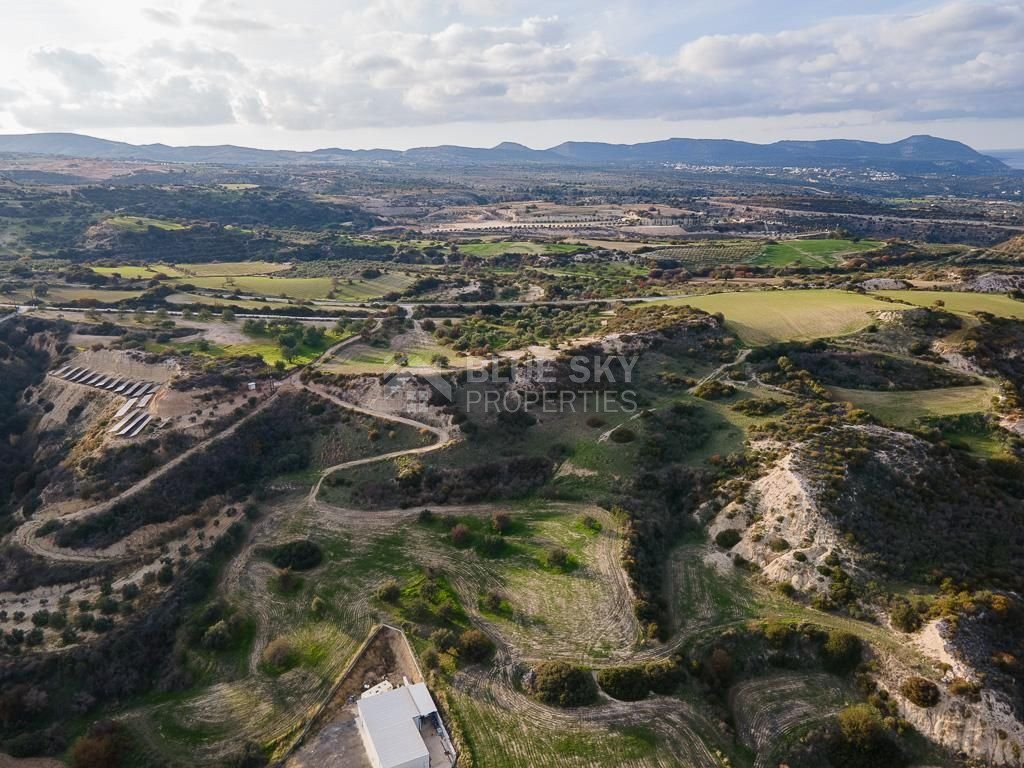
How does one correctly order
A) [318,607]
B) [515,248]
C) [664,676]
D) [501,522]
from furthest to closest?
1. [515,248]
2. [501,522]
3. [318,607]
4. [664,676]

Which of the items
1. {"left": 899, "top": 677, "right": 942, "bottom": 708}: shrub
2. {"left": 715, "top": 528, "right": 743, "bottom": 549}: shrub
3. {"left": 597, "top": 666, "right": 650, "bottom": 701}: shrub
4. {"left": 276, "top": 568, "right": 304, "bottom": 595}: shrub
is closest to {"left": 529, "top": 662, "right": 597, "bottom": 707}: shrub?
{"left": 597, "top": 666, "right": 650, "bottom": 701}: shrub

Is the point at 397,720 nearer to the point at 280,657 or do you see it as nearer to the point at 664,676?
the point at 280,657

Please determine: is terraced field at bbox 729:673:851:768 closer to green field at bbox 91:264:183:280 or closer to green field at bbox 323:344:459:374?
green field at bbox 323:344:459:374

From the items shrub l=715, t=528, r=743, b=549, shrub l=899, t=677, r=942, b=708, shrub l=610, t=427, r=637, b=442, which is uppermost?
shrub l=610, t=427, r=637, b=442

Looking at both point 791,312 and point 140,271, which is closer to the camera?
point 791,312

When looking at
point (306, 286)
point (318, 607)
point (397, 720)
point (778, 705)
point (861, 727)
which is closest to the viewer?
point (861, 727)

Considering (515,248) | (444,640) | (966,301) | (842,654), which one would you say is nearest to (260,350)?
(444,640)

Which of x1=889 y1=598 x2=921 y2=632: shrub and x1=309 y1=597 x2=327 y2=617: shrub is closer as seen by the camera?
x1=889 y1=598 x2=921 y2=632: shrub
